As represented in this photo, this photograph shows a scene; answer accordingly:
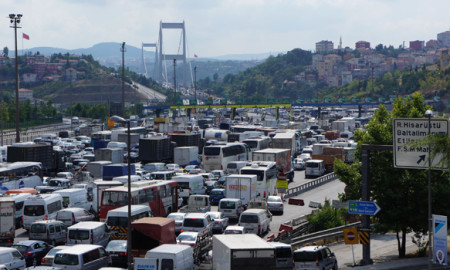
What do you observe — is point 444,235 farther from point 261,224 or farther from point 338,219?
point 338,219

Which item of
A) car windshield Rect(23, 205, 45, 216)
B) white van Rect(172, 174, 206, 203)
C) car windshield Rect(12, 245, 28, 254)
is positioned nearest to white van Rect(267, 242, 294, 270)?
car windshield Rect(12, 245, 28, 254)

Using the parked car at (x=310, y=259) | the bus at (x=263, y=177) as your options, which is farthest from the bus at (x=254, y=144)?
the parked car at (x=310, y=259)

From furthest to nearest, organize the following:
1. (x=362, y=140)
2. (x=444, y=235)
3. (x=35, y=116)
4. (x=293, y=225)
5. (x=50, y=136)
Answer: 1. (x=35, y=116)
2. (x=50, y=136)
3. (x=293, y=225)
4. (x=362, y=140)
5. (x=444, y=235)

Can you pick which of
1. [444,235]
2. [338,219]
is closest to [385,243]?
[338,219]

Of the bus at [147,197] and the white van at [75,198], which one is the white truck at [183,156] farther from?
the bus at [147,197]

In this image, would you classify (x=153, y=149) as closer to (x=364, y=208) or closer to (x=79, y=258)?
(x=364, y=208)

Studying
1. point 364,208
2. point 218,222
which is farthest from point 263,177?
point 364,208
